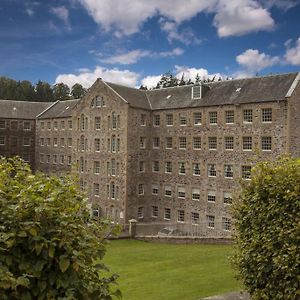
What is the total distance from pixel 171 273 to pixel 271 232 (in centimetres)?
1139

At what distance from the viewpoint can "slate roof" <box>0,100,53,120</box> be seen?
69312mm

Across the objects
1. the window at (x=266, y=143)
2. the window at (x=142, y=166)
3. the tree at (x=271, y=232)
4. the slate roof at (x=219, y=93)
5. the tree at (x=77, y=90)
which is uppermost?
the tree at (x=77, y=90)

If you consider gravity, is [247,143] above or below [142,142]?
below

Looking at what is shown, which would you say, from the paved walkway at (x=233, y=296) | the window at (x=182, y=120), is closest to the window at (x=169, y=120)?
the window at (x=182, y=120)

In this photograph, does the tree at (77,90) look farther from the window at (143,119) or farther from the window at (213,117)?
the window at (213,117)

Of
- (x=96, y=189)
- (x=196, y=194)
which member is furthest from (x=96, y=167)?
(x=196, y=194)

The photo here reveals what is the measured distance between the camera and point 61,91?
12688cm

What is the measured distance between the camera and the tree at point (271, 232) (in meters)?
9.27

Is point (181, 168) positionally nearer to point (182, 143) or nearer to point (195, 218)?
point (182, 143)

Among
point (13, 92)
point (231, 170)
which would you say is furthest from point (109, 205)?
point (13, 92)

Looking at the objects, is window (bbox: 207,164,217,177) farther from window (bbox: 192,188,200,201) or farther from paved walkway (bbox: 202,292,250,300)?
paved walkway (bbox: 202,292,250,300)

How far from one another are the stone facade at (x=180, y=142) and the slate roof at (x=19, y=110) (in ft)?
68.4

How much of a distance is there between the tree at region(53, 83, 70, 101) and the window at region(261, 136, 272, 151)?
93111 mm

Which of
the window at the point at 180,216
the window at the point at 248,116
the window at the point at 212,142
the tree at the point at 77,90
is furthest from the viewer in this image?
the tree at the point at 77,90
